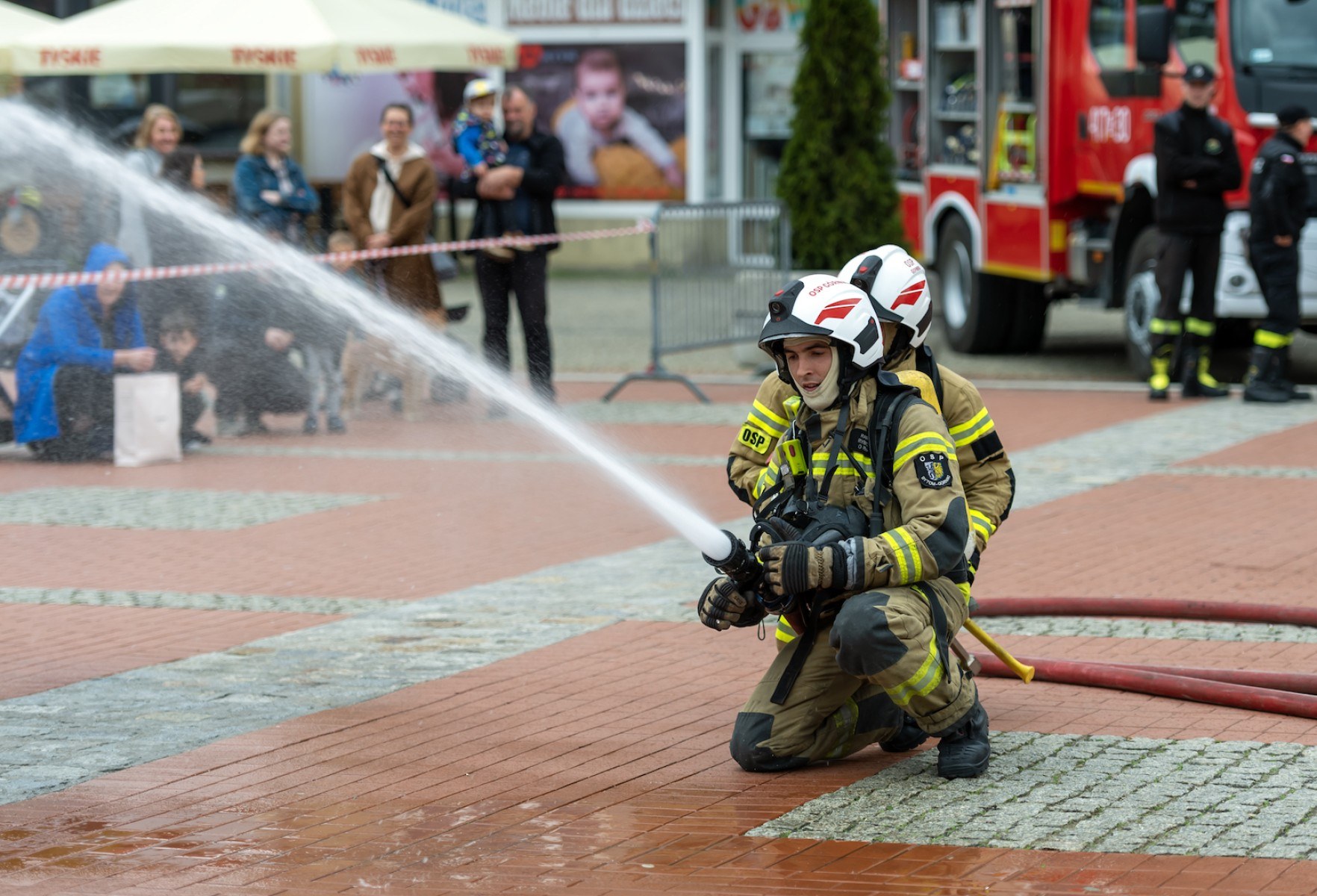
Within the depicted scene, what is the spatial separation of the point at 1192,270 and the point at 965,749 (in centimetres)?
932

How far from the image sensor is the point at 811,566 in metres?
5.22

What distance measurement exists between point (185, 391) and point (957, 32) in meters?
8.26

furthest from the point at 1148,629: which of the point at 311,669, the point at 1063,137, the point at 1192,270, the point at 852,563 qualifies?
the point at 1063,137

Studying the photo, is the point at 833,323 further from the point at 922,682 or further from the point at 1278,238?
the point at 1278,238

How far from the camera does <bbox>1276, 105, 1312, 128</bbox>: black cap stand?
1337 cm

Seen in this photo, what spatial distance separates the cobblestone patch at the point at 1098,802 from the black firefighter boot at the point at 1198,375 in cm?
864

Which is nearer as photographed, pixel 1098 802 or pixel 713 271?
pixel 1098 802

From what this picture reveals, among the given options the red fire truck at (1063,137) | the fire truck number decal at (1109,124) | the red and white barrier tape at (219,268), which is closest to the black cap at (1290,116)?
the red fire truck at (1063,137)

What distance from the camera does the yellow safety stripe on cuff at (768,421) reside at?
577cm

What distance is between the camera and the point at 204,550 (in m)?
9.29

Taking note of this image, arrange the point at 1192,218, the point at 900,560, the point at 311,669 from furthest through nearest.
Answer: the point at 1192,218, the point at 311,669, the point at 900,560

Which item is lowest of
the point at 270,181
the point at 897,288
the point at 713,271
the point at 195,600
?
the point at 195,600

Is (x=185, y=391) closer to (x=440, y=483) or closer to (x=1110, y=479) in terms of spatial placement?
(x=440, y=483)

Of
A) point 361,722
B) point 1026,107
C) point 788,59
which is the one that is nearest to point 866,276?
point 361,722
